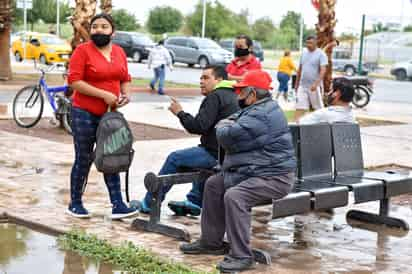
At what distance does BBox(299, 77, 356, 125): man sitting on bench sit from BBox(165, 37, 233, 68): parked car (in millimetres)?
32668

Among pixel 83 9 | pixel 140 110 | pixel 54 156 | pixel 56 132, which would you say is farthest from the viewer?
pixel 140 110

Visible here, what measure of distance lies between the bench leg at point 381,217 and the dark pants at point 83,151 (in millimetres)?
2505

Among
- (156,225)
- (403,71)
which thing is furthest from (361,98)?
(403,71)

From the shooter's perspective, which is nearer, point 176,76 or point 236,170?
point 236,170

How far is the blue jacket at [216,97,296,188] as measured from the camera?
6.22 metres

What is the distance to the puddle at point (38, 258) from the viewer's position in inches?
241

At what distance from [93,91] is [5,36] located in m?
18.0

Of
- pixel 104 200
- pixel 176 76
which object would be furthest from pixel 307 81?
pixel 176 76

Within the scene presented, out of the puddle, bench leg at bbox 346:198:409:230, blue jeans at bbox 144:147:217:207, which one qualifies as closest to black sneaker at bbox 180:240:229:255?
the puddle

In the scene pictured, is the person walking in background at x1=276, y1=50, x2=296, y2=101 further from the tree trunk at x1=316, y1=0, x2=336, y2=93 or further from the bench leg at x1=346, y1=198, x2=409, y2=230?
the bench leg at x1=346, y1=198, x2=409, y2=230

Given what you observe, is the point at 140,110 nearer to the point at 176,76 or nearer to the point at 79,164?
the point at 79,164

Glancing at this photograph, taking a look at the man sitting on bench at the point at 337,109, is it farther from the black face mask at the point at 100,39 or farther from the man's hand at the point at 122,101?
the black face mask at the point at 100,39

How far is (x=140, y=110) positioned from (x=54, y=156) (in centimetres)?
745

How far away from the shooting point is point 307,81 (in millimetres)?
14180
